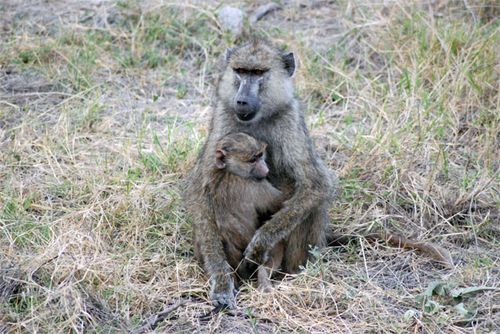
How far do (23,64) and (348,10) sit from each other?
2.61 metres

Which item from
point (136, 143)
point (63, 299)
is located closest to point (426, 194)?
point (136, 143)

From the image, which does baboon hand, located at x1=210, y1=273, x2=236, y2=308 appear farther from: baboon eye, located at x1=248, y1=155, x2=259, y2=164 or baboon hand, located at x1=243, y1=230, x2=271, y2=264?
baboon eye, located at x1=248, y1=155, x2=259, y2=164

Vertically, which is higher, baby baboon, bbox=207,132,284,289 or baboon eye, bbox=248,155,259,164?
baboon eye, bbox=248,155,259,164

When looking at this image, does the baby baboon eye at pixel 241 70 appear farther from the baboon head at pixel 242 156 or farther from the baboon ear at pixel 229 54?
the baboon head at pixel 242 156

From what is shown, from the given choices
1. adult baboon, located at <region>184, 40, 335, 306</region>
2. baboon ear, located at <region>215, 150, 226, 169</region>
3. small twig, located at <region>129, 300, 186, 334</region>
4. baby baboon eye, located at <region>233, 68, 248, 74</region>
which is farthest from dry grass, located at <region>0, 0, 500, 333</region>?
baby baboon eye, located at <region>233, 68, 248, 74</region>

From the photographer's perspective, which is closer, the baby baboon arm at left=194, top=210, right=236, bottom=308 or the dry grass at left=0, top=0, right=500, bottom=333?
the dry grass at left=0, top=0, right=500, bottom=333

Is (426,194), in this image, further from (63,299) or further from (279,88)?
(63,299)

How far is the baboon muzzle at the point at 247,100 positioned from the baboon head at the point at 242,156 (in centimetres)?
12

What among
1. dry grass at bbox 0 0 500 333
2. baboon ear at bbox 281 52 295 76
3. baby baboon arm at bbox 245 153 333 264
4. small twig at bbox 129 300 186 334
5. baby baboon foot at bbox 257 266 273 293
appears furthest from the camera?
baboon ear at bbox 281 52 295 76

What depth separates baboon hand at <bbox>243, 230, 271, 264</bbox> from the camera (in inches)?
185

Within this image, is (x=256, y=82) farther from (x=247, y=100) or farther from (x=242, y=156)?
(x=242, y=156)

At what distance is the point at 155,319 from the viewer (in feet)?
14.0

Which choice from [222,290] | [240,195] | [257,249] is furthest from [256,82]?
[222,290]

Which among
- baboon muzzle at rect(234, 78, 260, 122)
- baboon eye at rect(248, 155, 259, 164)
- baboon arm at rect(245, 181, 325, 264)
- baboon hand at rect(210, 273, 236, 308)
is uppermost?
baboon muzzle at rect(234, 78, 260, 122)
